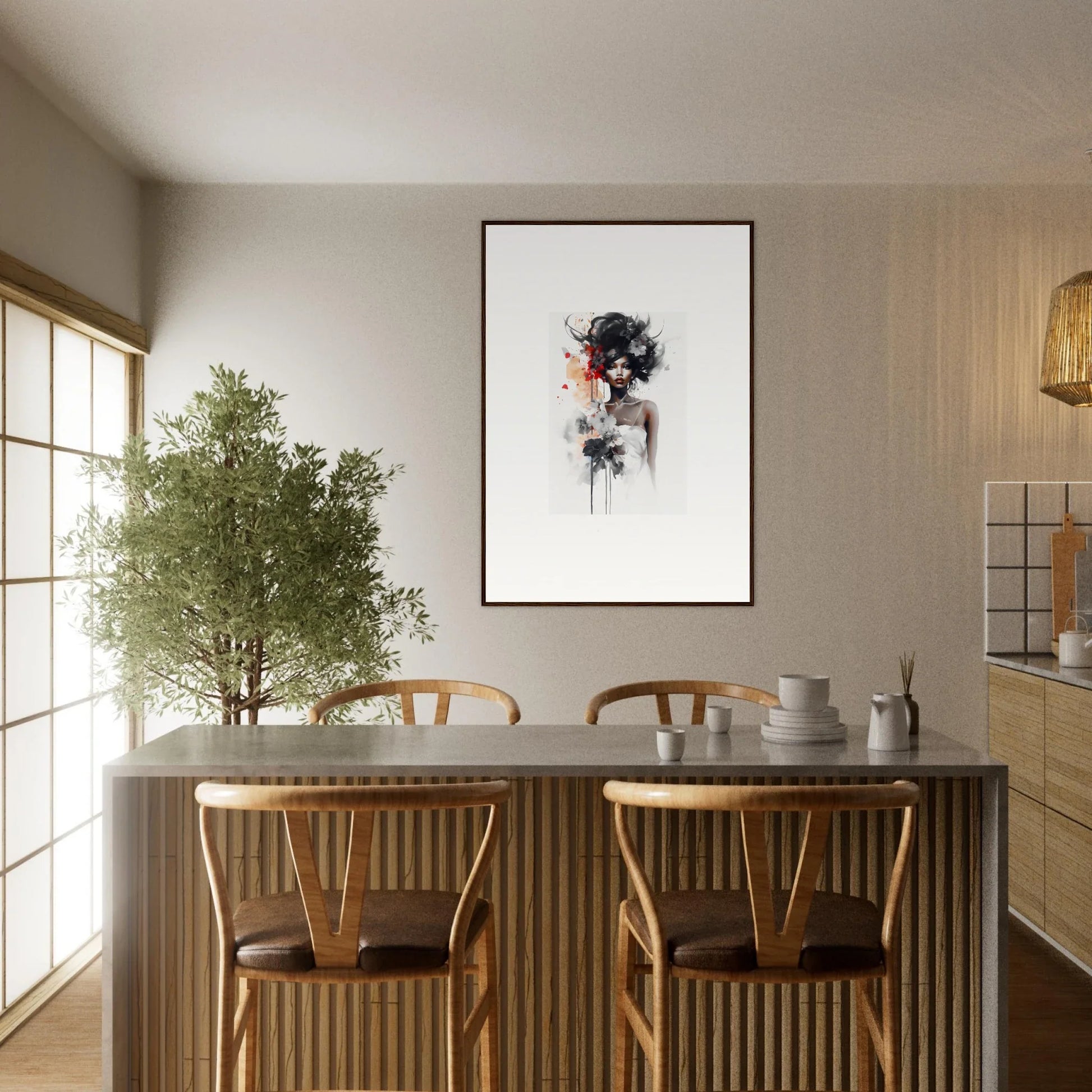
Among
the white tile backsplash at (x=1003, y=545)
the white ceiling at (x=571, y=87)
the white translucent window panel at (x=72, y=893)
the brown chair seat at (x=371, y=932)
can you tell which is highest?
the white ceiling at (x=571, y=87)

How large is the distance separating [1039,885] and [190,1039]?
9.15ft

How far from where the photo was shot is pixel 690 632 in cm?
425

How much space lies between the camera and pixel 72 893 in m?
3.69

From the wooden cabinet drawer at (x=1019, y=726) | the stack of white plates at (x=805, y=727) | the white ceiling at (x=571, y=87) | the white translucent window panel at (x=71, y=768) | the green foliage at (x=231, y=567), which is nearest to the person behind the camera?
Result: the stack of white plates at (x=805, y=727)

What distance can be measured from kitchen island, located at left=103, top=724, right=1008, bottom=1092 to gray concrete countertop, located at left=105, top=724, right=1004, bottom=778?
0.01 metres

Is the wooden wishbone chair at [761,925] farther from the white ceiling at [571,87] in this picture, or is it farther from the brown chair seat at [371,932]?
the white ceiling at [571,87]

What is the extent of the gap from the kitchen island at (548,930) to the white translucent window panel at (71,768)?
1.55m

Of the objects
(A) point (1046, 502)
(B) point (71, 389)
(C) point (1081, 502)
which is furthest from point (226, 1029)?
(C) point (1081, 502)

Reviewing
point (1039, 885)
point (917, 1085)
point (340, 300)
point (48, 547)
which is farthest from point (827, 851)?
point (340, 300)

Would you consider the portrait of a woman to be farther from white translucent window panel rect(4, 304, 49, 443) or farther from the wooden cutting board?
white translucent window panel rect(4, 304, 49, 443)

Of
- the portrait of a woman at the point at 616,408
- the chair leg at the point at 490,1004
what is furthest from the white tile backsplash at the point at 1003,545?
the chair leg at the point at 490,1004

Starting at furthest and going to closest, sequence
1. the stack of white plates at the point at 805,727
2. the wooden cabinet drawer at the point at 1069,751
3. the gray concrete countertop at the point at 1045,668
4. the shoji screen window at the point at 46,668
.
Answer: the gray concrete countertop at the point at 1045,668 < the wooden cabinet drawer at the point at 1069,751 < the shoji screen window at the point at 46,668 < the stack of white plates at the point at 805,727

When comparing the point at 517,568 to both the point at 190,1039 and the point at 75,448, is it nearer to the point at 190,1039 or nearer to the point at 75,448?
the point at 75,448

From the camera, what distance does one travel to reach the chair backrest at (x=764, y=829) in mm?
1722
